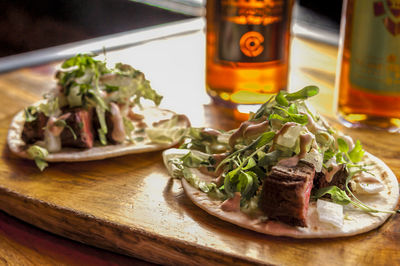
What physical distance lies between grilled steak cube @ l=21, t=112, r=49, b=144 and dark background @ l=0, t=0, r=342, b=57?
1951 millimetres

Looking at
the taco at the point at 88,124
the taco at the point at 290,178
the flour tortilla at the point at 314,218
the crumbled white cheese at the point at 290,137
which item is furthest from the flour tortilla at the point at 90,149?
the crumbled white cheese at the point at 290,137

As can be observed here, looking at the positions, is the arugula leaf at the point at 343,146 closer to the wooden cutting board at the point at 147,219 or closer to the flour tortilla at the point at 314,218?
the flour tortilla at the point at 314,218

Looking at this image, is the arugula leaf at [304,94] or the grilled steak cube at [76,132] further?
the grilled steak cube at [76,132]

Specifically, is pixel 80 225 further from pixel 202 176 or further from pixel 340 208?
pixel 340 208

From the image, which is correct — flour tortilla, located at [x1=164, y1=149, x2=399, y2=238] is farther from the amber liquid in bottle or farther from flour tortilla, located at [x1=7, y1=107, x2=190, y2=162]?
the amber liquid in bottle

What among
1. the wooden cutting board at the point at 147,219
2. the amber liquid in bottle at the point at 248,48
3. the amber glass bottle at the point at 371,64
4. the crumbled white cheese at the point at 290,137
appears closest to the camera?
the wooden cutting board at the point at 147,219

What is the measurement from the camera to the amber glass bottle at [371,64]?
1851 mm

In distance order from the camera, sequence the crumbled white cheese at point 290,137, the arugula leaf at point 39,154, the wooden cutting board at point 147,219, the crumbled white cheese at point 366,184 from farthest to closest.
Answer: the arugula leaf at point 39,154 → the crumbled white cheese at point 366,184 → the crumbled white cheese at point 290,137 → the wooden cutting board at point 147,219

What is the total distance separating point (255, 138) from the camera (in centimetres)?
154

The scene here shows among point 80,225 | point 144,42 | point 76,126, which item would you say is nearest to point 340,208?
point 80,225

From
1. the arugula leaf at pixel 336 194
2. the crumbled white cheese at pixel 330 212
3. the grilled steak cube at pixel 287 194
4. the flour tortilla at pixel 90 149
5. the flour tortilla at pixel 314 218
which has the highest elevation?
the grilled steak cube at pixel 287 194

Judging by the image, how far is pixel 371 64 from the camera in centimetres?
193

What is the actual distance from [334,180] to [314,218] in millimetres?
165

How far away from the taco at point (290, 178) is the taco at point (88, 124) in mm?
259
